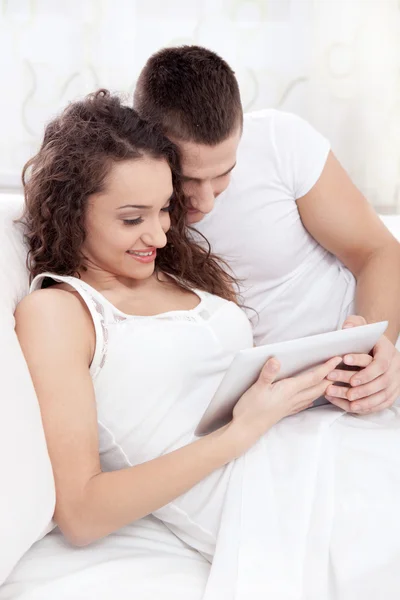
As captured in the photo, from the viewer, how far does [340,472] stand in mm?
1213

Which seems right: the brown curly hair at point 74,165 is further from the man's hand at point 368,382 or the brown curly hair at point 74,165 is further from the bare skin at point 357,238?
the man's hand at point 368,382

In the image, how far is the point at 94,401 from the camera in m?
1.22

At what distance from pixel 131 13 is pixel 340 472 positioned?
1.85m

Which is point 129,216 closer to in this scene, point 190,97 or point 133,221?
point 133,221

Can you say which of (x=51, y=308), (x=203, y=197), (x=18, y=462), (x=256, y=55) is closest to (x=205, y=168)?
(x=203, y=197)

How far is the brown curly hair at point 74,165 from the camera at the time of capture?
52.9 inches

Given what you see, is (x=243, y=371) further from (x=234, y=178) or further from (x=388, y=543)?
(x=234, y=178)

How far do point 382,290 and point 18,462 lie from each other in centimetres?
95

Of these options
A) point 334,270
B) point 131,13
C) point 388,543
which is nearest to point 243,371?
point 388,543

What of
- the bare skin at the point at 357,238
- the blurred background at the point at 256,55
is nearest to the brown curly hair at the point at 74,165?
the bare skin at the point at 357,238

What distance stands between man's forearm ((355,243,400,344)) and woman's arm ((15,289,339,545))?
501 mm

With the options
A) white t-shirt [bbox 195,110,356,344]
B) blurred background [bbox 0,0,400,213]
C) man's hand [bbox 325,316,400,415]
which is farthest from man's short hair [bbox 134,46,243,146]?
blurred background [bbox 0,0,400,213]

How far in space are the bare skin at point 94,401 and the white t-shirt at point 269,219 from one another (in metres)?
0.36

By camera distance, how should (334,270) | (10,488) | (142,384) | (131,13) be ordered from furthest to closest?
(131,13) < (334,270) < (142,384) < (10,488)
